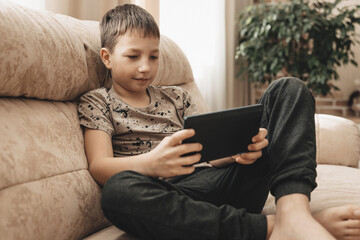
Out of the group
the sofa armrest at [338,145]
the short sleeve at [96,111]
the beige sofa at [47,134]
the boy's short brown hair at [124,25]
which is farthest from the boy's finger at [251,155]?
the sofa armrest at [338,145]

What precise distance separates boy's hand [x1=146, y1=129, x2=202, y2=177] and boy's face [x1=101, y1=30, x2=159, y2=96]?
0.31m

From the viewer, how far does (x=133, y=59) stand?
1067 millimetres

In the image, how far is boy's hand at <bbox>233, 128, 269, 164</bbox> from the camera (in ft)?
2.91

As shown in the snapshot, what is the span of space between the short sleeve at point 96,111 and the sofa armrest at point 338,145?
0.99m

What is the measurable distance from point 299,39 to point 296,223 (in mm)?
2034

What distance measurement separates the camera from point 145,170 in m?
0.86

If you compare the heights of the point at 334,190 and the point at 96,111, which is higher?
the point at 96,111

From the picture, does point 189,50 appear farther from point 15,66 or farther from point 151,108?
point 15,66

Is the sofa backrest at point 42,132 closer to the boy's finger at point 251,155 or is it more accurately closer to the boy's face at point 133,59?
the boy's face at point 133,59

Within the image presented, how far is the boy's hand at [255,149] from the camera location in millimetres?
886

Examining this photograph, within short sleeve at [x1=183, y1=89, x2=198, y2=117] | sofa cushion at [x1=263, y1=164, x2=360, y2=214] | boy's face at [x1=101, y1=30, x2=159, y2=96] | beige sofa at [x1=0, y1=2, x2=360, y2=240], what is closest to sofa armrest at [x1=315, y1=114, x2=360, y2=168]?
sofa cushion at [x1=263, y1=164, x2=360, y2=214]

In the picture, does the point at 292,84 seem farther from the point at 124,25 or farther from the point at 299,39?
the point at 299,39

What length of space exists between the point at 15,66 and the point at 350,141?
1.37 m

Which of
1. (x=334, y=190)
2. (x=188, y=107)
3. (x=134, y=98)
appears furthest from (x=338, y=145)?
(x=134, y=98)
